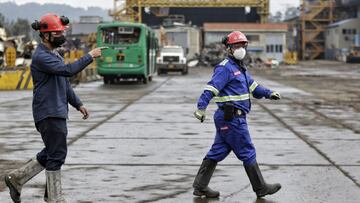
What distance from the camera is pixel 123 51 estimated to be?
32.4 m

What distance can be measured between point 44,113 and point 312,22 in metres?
107

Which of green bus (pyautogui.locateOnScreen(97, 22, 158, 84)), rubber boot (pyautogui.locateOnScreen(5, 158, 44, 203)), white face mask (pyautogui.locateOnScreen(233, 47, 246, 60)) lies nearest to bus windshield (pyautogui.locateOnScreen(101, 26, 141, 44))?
green bus (pyautogui.locateOnScreen(97, 22, 158, 84))

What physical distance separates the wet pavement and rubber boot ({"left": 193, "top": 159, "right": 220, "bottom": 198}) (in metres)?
0.09

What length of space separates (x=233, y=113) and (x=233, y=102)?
14cm

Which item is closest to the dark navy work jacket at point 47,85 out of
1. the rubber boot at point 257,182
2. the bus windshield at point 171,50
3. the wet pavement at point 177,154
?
the wet pavement at point 177,154

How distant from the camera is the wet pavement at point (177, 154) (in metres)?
7.61

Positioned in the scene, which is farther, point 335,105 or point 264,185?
point 335,105

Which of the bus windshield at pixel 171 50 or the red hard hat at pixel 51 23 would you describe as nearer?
the red hard hat at pixel 51 23

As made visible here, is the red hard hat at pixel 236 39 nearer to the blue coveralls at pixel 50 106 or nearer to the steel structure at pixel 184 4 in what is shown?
the blue coveralls at pixel 50 106

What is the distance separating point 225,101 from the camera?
727 centimetres

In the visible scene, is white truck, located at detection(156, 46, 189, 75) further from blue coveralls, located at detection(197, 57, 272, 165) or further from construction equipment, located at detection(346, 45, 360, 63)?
blue coveralls, located at detection(197, 57, 272, 165)

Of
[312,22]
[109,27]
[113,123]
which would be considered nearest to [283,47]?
[312,22]

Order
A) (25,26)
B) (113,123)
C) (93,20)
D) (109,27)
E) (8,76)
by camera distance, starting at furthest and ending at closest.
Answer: (25,26) → (93,20) → (109,27) → (8,76) → (113,123)

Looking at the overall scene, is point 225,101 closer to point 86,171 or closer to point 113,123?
point 86,171
